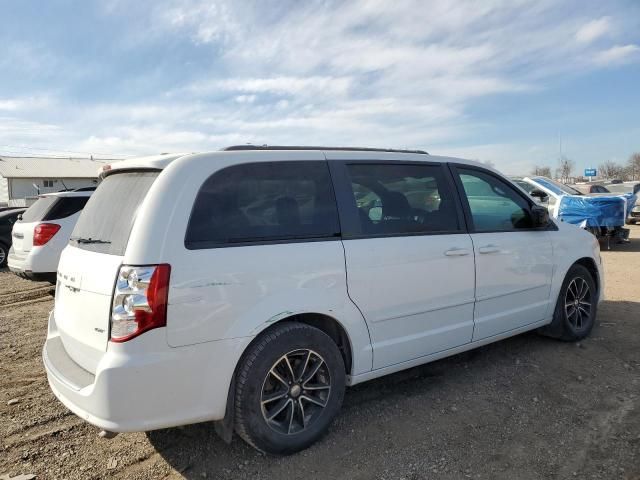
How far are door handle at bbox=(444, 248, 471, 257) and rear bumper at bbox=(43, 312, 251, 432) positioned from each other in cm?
177

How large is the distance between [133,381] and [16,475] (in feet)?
3.81

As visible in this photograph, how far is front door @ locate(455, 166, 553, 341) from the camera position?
4.09m

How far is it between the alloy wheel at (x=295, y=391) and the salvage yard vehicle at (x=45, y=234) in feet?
18.9

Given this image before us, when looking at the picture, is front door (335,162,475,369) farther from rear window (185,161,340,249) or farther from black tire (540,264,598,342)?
black tire (540,264,598,342)

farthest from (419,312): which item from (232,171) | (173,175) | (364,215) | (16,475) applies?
(16,475)

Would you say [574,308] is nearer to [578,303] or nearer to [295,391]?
[578,303]

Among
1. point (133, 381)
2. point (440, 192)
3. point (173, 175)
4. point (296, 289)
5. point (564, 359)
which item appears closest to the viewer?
point (133, 381)

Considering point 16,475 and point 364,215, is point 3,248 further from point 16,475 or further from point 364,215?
point 364,215

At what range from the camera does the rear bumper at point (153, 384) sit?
2.53m

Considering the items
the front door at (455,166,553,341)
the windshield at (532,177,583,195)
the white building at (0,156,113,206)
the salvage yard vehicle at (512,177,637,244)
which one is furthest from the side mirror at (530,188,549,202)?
the white building at (0,156,113,206)

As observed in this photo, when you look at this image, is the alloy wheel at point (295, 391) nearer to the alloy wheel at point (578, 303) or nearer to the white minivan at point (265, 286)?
the white minivan at point (265, 286)

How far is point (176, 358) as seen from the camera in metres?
2.61

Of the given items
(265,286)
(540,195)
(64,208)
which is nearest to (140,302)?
(265,286)

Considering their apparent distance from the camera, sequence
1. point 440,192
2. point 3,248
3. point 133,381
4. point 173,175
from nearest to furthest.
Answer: point 133,381 → point 173,175 → point 440,192 → point 3,248
